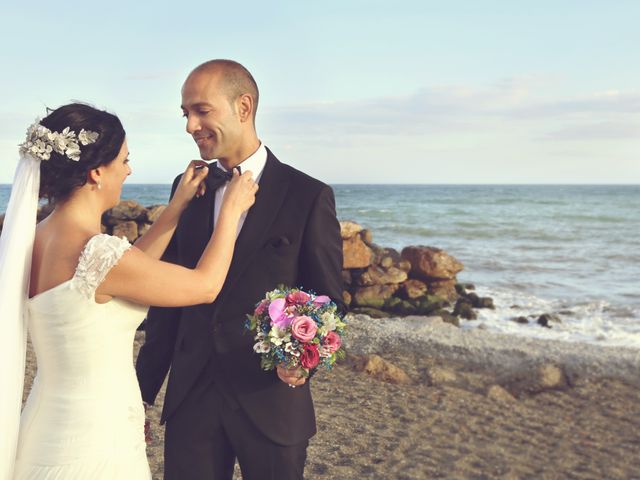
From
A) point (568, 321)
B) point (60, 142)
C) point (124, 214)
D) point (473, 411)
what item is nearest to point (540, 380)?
point (473, 411)

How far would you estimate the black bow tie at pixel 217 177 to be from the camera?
357 cm

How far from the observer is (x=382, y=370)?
33.1 ft

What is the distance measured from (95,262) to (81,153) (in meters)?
0.48

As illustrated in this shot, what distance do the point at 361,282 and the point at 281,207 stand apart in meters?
14.8

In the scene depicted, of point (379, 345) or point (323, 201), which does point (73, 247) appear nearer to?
point (323, 201)

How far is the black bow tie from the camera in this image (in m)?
3.57

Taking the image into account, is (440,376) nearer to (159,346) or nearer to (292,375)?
(159,346)

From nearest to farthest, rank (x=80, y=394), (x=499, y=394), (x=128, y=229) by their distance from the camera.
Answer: (x=80, y=394)
(x=499, y=394)
(x=128, y=229)

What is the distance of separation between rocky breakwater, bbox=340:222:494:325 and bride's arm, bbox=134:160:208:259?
13178 millimetres

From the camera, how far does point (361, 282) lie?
1825 cm

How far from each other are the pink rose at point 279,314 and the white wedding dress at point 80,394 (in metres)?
0.57

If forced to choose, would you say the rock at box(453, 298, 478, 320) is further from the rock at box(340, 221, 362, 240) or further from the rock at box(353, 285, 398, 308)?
the rock at box(340, 221, 362, 240)

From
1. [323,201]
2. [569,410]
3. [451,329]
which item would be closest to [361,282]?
[451,329]

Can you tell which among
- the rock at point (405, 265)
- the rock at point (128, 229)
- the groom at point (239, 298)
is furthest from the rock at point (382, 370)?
the rock at point (128, 229)
